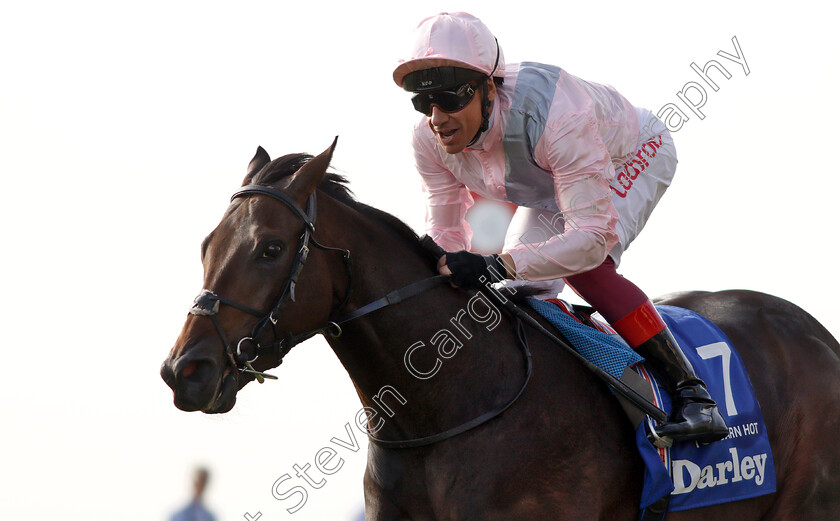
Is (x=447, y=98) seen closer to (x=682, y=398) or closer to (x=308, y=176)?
(x=308, y=176)

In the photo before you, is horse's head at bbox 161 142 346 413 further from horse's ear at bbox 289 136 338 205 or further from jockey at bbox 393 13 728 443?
jockey at bbox 393 13 728 443

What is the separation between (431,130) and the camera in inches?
148

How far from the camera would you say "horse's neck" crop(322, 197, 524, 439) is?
10.2 ft

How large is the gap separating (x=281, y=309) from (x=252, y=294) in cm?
11

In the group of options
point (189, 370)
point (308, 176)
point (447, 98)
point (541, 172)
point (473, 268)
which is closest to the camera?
point (189, 370)

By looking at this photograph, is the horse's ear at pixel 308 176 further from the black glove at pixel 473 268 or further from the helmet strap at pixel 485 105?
the helmet strap at pixel 485 105

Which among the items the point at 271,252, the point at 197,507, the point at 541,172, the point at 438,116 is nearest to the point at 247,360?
the point at 271,252

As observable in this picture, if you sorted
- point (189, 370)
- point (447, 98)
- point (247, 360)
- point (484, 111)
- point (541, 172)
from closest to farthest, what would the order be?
point (189, 370)
point (247, 360)
point (447, 98)
point (484, 111)
point (541, 172)

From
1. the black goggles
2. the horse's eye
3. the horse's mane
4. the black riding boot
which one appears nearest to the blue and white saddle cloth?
the black riding boot

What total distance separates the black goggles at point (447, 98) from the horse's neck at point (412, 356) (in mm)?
543

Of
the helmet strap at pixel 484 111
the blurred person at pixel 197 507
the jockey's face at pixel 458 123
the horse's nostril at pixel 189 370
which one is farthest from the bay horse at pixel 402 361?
the blurred person at pixel 197 507

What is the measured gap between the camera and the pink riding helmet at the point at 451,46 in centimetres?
331

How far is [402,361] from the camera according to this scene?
3107mm

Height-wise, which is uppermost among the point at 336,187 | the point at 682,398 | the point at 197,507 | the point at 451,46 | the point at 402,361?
the point at 451,46
